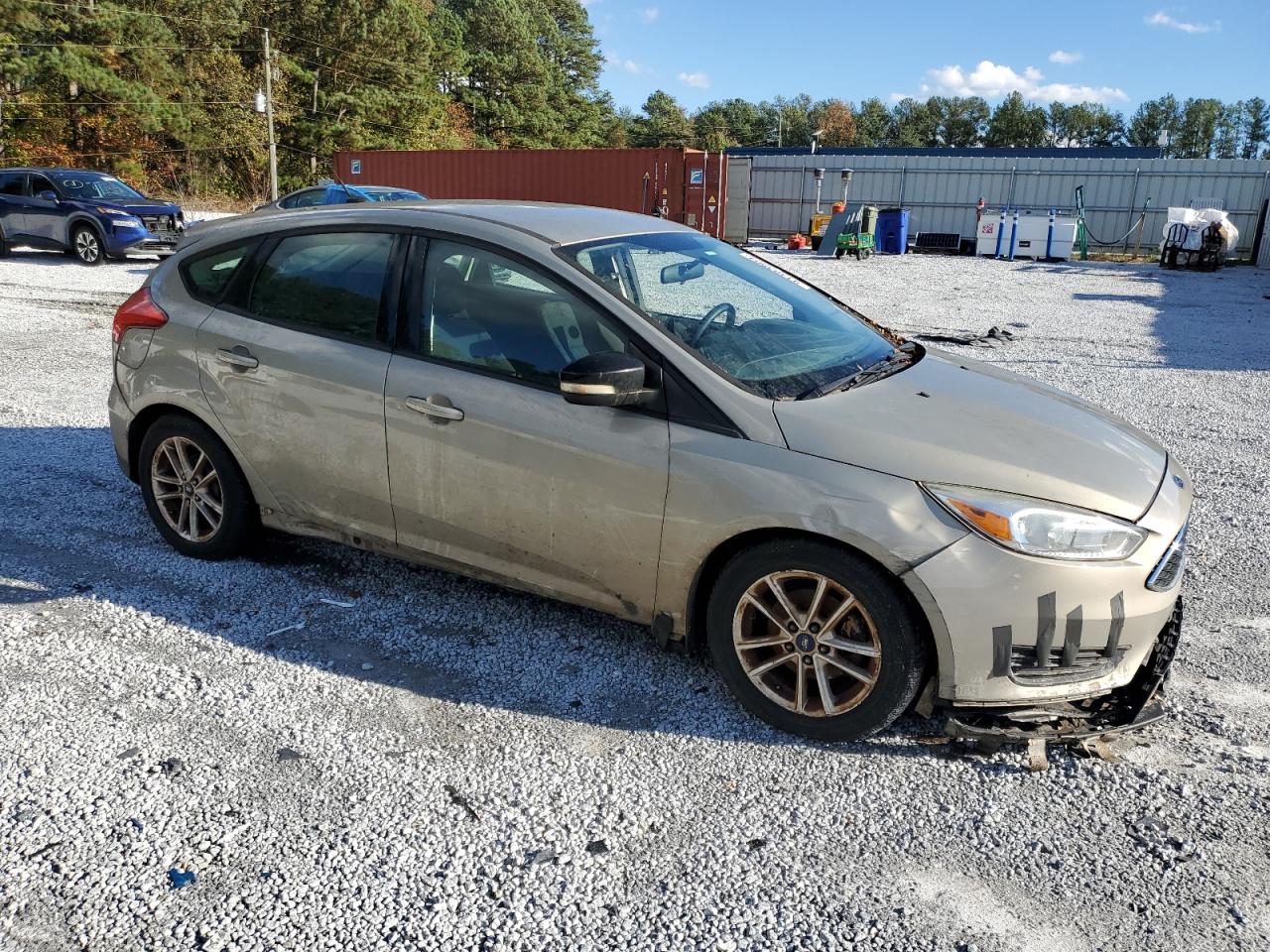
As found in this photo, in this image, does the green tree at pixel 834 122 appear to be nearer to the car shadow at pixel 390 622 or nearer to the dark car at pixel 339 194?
the dark car at pixel 339 194

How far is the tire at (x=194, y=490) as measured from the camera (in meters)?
4.19

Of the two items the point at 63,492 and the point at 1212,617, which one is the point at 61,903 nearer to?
the point at 63,492

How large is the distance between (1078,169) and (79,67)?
39.2 m

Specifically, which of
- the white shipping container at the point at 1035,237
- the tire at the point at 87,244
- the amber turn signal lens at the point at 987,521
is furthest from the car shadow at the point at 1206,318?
the tire at the point at 87,244

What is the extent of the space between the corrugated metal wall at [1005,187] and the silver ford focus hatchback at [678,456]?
105ft

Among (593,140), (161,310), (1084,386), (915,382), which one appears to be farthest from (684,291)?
(593,140)

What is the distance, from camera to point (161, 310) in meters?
4.30

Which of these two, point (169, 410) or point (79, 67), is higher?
point (79, 67)

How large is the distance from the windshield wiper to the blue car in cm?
1599

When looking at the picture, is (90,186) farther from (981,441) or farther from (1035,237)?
(1035,237)

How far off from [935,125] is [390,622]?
129 metres

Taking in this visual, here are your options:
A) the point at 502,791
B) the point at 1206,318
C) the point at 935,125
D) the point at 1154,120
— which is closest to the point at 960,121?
the point at 935,125

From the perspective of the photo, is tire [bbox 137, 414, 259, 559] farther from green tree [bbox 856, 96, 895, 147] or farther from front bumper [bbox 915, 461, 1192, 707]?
green tree [bbox 856, 96, 895, 147]

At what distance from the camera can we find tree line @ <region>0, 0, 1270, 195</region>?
135ft
